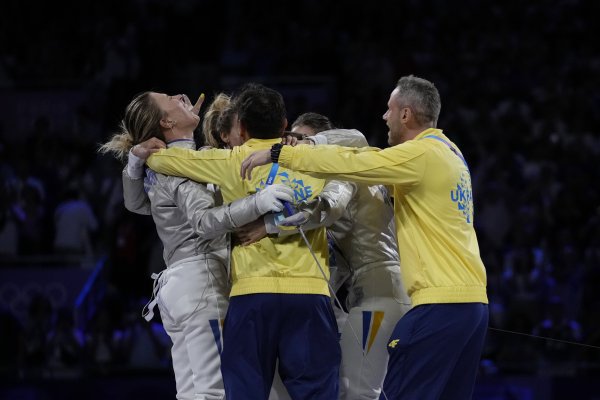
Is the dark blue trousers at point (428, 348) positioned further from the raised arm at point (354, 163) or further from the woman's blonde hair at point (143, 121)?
the woman's blonde hair at point (143, 121)

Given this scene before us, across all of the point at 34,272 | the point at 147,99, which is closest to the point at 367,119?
the point at 34,272

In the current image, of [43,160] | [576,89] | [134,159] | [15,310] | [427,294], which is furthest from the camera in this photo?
[576,89]

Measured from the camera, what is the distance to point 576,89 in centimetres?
1049

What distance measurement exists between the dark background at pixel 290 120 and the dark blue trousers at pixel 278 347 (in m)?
2.69

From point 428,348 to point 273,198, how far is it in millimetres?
846

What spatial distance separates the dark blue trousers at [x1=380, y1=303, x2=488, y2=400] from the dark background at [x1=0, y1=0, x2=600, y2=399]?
265cm

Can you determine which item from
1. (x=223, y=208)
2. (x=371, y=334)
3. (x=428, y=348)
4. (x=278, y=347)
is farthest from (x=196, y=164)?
(x=428, y=348)

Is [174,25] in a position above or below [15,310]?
above

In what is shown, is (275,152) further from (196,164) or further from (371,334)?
(371,334)

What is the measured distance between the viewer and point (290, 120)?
10.1 metres

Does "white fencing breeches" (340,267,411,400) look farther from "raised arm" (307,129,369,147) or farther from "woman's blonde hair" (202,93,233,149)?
"woman's blonde hair" (202,93,233,149)

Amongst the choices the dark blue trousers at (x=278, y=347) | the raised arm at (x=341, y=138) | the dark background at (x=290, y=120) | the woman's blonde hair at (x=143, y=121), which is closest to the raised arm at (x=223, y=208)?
the dark blue trousers at (x=278, y=347)

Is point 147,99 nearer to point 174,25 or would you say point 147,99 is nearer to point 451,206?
point 451,206

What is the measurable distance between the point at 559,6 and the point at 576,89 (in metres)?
1.76
